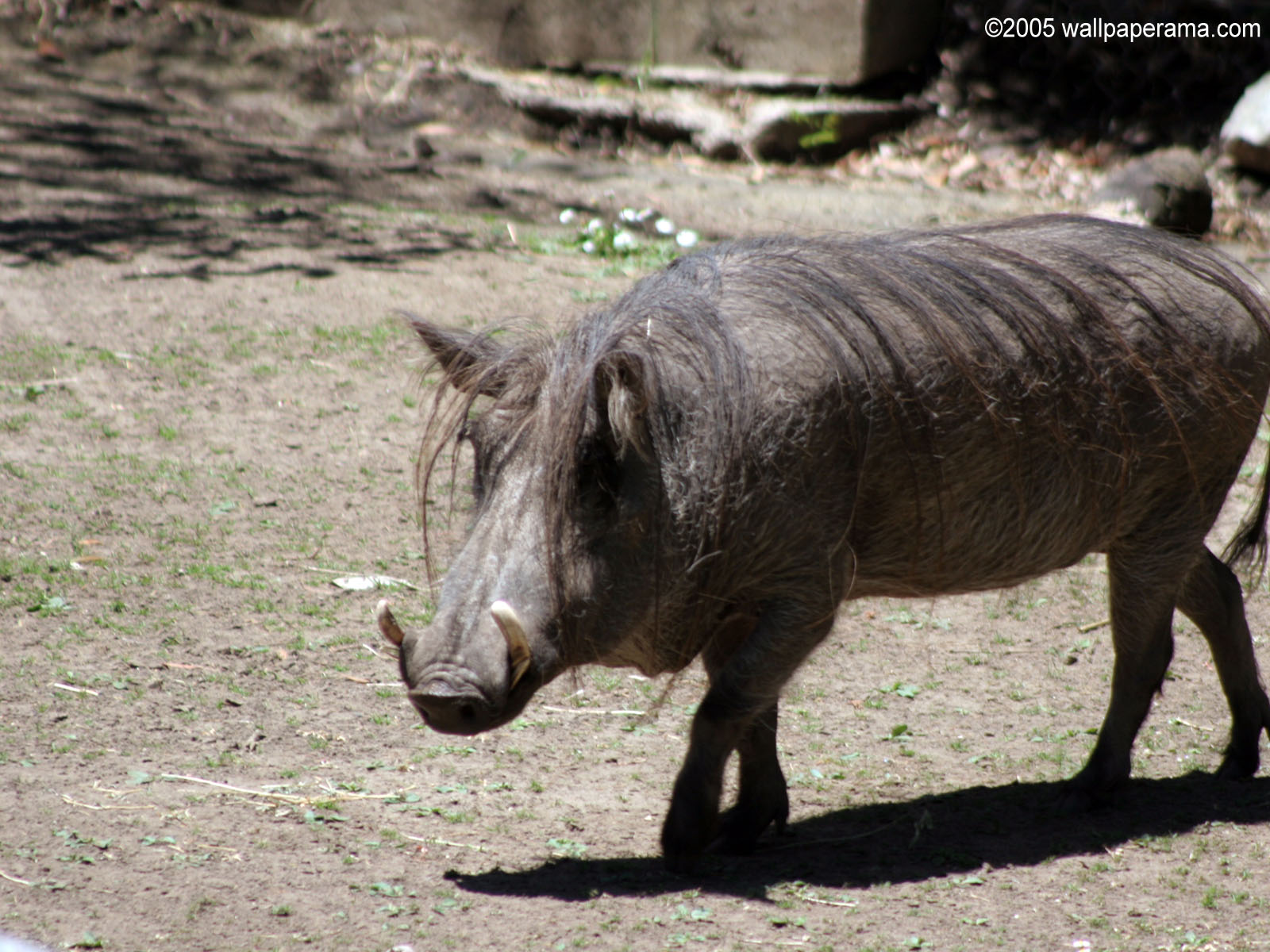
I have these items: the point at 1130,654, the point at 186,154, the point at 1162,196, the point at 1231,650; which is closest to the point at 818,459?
the point at 1130,654

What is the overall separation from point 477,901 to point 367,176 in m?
7.06

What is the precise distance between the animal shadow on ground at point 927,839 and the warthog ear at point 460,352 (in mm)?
1076

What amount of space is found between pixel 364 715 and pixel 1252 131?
23.6 feet

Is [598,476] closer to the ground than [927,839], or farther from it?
farther from it

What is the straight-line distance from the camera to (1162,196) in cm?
833

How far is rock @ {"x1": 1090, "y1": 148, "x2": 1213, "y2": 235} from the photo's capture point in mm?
8281

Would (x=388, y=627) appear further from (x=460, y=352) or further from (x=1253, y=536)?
(x=1253, y=536)

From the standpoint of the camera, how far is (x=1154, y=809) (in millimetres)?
3637

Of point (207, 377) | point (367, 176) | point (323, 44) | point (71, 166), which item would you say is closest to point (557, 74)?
point (323, 44)

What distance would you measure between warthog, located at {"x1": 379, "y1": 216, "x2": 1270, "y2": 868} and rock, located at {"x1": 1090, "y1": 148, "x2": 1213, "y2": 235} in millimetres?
4798

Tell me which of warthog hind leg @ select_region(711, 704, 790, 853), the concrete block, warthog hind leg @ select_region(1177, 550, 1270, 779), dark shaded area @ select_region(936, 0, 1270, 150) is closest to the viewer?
warthog hind leg @ select_region(711, 704, 790, 853)

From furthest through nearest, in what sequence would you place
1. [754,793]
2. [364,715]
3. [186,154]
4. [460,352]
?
[186,154], [364,715], [754,793], [460,352]

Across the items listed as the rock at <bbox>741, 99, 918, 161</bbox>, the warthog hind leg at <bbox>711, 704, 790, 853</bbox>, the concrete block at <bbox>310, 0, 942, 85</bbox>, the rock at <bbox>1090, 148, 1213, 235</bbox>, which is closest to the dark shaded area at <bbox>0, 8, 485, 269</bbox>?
the concrete block at <bbox>310, 0, 942, 85</bbox>

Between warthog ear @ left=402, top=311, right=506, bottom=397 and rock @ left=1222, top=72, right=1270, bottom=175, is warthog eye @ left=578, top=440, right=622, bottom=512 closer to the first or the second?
warthog ear @ left=402, top=311, right=506, bottom=397
